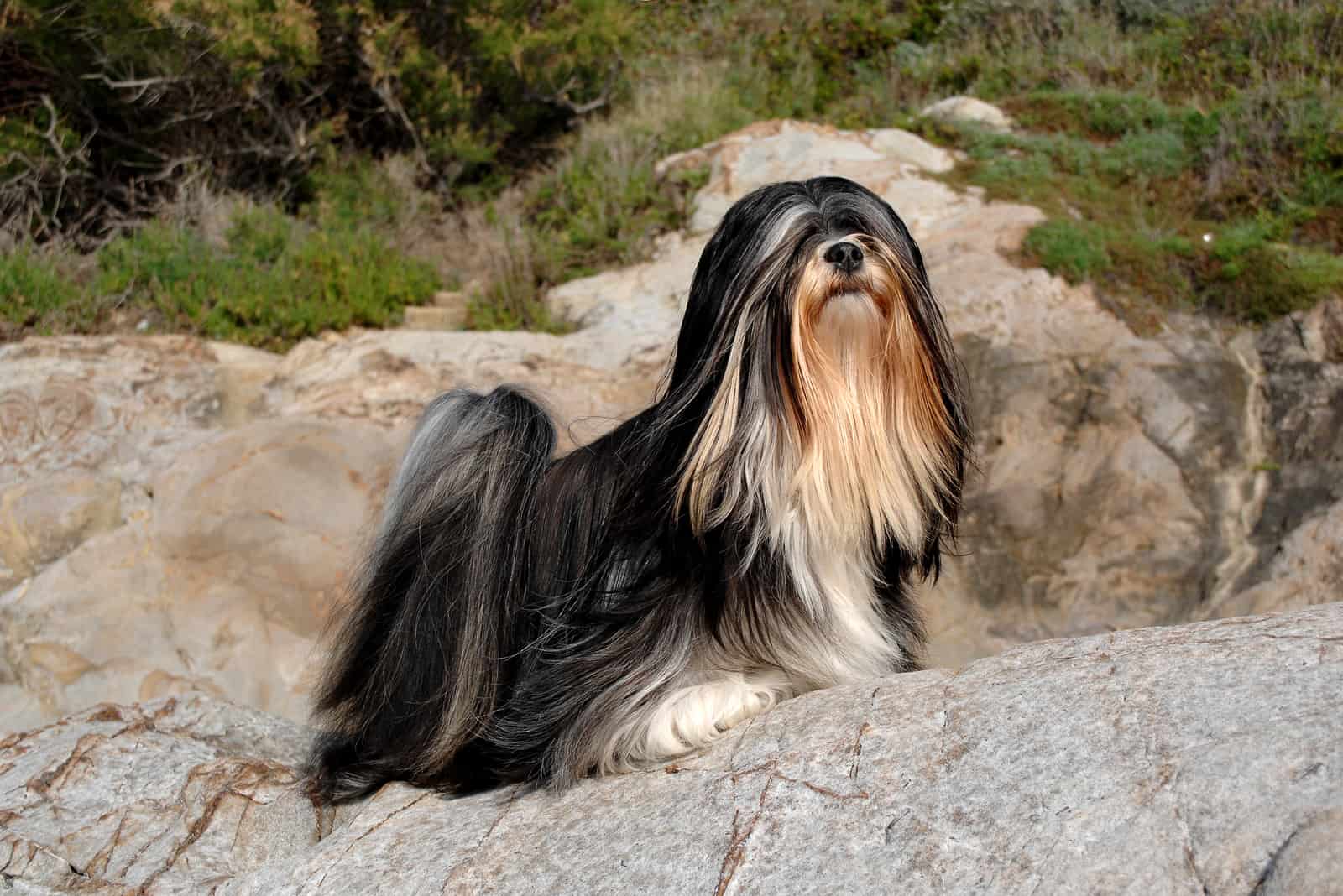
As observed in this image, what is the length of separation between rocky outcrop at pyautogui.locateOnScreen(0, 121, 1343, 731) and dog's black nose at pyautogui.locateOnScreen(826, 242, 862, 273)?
311 cm

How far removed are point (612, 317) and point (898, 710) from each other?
5328 mm

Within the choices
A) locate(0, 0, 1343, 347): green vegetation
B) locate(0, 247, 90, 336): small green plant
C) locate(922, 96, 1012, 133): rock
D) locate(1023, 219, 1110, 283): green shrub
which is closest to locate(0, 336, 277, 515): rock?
locate(0, 247, 90, 336): small green plant

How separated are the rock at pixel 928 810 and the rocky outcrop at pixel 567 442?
246 centimetres

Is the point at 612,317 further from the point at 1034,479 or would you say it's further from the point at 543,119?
the point at 543,119

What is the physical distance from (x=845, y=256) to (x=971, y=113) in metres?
7.21

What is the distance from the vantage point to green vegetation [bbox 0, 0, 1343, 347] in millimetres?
8008

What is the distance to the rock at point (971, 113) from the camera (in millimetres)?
9523

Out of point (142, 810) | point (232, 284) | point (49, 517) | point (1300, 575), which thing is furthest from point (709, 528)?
point (232, 284)

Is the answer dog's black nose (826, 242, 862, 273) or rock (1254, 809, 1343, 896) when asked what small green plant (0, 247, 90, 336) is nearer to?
dog's black nose (826, 242, 862, 273)

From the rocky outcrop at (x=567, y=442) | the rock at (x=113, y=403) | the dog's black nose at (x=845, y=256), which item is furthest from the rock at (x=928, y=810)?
the rock at (x=113, y=403)

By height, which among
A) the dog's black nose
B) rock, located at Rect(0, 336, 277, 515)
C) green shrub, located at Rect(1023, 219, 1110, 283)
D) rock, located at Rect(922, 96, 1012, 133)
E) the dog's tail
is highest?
the dog's black nose

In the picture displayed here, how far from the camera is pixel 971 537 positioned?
6.86 metres

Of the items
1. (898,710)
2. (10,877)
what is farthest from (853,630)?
(10,877)

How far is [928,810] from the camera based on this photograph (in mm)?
2627
